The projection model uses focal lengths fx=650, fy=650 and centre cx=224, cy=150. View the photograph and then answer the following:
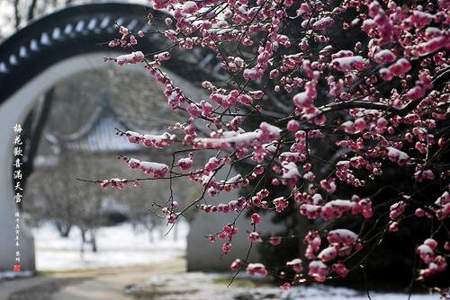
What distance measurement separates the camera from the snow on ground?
19.9m

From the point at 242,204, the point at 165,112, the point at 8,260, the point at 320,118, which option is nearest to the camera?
the point at 320,118

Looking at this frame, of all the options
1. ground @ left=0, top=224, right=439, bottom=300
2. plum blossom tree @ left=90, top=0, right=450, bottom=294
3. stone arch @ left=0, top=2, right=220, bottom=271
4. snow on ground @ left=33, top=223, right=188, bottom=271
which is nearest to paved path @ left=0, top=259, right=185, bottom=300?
ground @ left=0, top=224, right=439, bottom=300

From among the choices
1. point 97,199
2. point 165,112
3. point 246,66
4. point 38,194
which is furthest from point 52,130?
point 246,66

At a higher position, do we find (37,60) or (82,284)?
(37,60)

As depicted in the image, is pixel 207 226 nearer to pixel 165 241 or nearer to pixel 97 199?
pixel 97 199

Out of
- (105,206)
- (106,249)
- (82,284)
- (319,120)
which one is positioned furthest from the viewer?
(105,206)

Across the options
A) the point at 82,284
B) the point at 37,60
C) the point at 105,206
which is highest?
the point at 37,60

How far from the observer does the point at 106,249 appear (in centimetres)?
2469

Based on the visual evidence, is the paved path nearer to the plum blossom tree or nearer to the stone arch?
the stone arch

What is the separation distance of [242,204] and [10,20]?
1846 cm

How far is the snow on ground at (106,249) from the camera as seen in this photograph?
19922mm

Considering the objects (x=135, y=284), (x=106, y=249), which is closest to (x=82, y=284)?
(x=135, y=284)

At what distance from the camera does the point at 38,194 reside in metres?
26.8

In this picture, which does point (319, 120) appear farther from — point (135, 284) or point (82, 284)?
point (82, 284)
